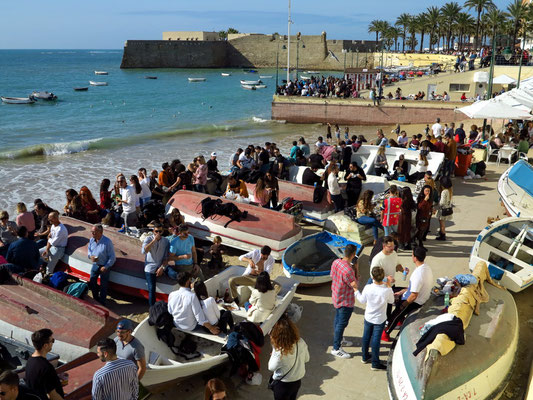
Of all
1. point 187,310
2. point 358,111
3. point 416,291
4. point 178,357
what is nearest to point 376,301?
point 416,291

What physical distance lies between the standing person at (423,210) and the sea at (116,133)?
12333mm

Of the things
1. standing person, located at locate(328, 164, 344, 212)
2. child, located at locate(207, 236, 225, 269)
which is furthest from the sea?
standing person, located at locate(328, 164, 344, 212)

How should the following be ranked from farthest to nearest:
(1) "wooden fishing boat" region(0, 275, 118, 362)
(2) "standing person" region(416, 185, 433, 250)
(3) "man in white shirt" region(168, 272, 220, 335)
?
(2) "standing person" region(416, 185, 433, 250) → (1) "wooden fishing boat" region(0, 275, 118, 362) → (3) "man in white shirt" region(168, 272, 220, 335)

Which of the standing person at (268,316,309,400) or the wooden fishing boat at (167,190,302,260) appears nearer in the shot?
the standing person at (268,316,309,400)

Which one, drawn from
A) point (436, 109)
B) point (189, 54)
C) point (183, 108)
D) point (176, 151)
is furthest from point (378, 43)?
point (176, 151)

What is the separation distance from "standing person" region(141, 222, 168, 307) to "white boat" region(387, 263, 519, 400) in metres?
4.01

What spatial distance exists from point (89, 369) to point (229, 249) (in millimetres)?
5548

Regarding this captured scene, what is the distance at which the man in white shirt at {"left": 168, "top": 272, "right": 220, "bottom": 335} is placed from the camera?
6.55 metres

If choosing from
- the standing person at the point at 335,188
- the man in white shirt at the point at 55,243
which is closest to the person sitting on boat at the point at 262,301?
the man in white shirt at the point at 55,243

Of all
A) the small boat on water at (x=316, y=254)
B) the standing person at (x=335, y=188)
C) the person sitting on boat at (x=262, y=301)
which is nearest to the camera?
the person sitting on boat at (x=262, y=301)

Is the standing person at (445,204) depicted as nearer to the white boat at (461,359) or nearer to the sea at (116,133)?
the white boat at (461,359)

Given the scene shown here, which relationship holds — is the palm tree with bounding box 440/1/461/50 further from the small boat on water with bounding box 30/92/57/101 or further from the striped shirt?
the striped shirt

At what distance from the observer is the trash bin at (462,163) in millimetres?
16266

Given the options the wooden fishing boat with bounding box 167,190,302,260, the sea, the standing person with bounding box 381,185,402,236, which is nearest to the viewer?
the standing person with bounding box 381,185,402,236
